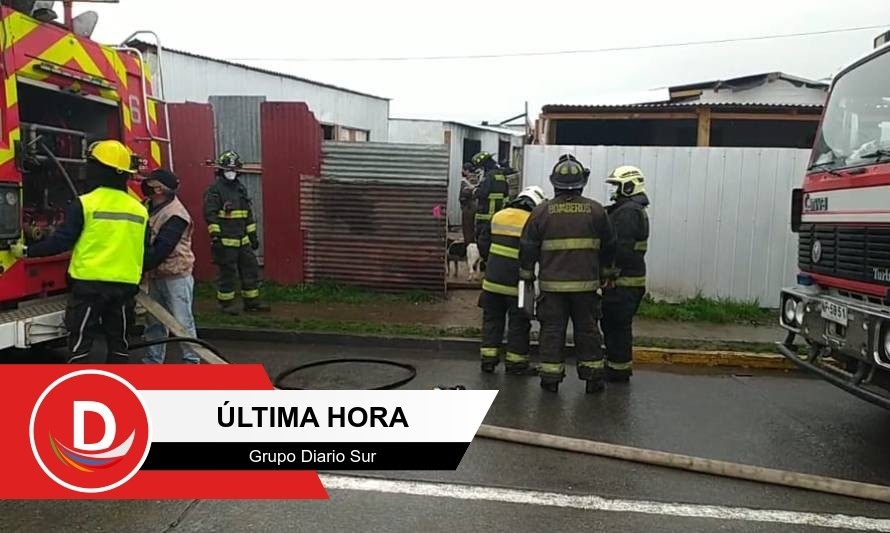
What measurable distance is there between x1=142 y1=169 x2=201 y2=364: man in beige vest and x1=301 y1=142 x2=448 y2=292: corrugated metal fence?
3.40 metres

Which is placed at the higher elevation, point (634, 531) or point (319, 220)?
point (319, 220)

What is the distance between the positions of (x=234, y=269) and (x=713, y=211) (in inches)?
220

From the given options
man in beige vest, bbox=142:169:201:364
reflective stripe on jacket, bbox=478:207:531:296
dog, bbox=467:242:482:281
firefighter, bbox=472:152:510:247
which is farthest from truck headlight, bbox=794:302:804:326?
dog, bbox=467:242:482:281

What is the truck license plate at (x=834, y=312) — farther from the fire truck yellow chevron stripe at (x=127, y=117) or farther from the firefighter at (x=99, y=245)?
the fire truck yellow chevron stripe at (x=127, y=117)

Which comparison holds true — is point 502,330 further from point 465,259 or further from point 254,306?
point 465,259

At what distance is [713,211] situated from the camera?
841 centimetres

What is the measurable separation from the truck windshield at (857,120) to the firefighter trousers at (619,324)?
163 cm

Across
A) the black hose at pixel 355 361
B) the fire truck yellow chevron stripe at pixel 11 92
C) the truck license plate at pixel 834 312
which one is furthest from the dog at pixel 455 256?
the fire truck yellow chevron stripe at pixel 11 92

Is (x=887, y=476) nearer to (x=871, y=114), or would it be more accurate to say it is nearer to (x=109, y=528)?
(x=871, y=114)

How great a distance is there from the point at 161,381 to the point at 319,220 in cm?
572

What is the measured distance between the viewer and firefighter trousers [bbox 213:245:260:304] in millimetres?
7496

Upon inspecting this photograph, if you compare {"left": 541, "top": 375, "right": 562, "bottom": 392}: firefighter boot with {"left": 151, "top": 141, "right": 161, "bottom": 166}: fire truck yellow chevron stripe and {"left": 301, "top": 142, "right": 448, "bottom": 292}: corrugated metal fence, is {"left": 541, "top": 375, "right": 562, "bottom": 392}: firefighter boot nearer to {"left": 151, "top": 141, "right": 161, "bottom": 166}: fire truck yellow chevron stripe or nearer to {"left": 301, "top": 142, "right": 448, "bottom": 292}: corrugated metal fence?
{"left": 301, "top": 142, "right": 448, "bottom": 292}: corrugated metal fence

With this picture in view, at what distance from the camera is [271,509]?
11.3 ft

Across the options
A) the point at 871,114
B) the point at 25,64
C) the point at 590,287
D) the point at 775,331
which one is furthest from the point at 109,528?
the point at 775,331
